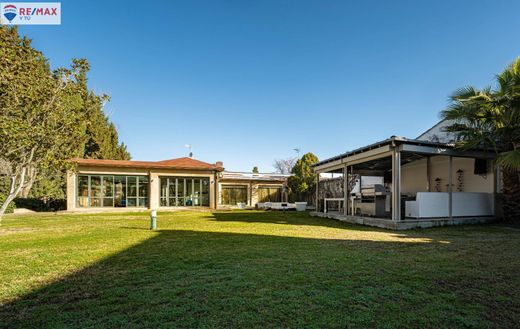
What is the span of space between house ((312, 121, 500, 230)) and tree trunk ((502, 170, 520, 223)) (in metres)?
0.69

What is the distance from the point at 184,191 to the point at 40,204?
10.3m

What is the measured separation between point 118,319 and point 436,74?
15.8m

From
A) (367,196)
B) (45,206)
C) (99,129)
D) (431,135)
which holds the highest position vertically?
(99,129)

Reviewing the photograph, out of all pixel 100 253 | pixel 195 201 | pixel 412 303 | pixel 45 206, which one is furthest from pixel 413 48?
pixel 45 206

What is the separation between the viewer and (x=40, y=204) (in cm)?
2030

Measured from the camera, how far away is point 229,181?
80.0ft

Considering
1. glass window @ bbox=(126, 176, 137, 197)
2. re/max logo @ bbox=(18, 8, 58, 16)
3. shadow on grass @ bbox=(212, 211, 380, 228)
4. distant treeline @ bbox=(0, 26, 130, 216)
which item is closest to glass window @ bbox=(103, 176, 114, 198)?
glass window @ bbox=(126, 176, 137, 197)

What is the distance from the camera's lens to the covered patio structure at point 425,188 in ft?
31.5

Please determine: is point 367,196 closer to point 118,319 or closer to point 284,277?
point 284,277

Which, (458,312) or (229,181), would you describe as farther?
(229,181)

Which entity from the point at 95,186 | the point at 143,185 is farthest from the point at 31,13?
the point at 143,185

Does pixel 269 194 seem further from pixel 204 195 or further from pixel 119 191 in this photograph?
pixel 119 191

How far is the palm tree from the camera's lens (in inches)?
353

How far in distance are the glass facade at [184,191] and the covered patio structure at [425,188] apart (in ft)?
34.6
